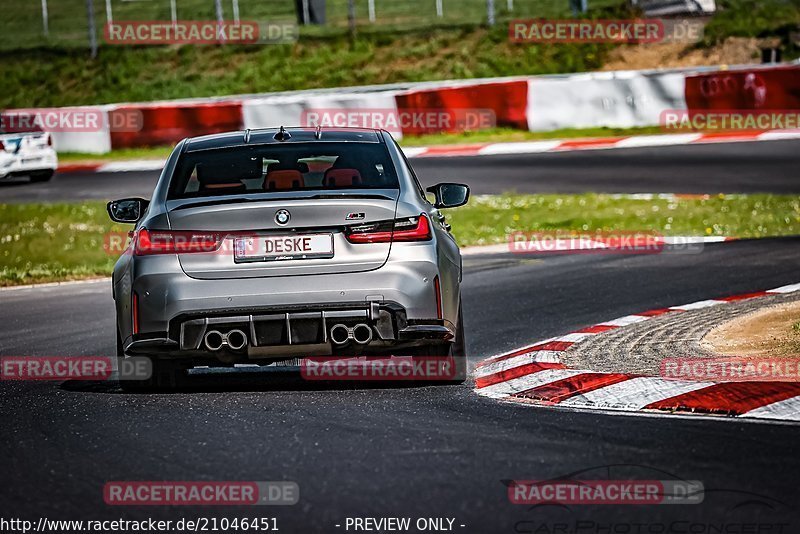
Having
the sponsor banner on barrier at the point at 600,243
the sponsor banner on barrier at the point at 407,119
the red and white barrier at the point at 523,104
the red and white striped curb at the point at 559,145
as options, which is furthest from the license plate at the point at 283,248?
the sponsor banner on barrier at the point at 407,119

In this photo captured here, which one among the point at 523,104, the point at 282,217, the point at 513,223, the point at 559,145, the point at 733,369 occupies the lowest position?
the point at 559,145

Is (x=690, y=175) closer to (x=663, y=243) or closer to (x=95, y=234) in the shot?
(x=663, y=243)

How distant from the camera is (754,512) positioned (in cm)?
500

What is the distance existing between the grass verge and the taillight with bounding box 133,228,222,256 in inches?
326

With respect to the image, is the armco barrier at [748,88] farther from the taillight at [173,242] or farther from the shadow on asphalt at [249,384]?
the taillight at [173,242]

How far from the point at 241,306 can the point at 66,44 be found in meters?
38.4

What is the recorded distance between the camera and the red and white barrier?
26.5 metres

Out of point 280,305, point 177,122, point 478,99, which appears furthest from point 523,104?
point 280,305

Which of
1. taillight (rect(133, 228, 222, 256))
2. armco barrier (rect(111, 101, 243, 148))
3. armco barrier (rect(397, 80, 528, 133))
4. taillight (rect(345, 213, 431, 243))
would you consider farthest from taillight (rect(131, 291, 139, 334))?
armco barrier (rect(111, 101, 243, 148))

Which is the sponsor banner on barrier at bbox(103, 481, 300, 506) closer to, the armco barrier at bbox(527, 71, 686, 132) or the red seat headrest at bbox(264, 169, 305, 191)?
the red seat headrest at bbox(264, 169, 305, 191)

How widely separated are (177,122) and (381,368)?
2205 cm

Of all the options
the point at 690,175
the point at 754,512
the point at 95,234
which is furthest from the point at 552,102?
the point at 754,512

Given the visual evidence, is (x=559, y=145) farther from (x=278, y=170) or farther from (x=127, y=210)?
(x=278, y=170)

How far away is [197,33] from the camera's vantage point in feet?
139
